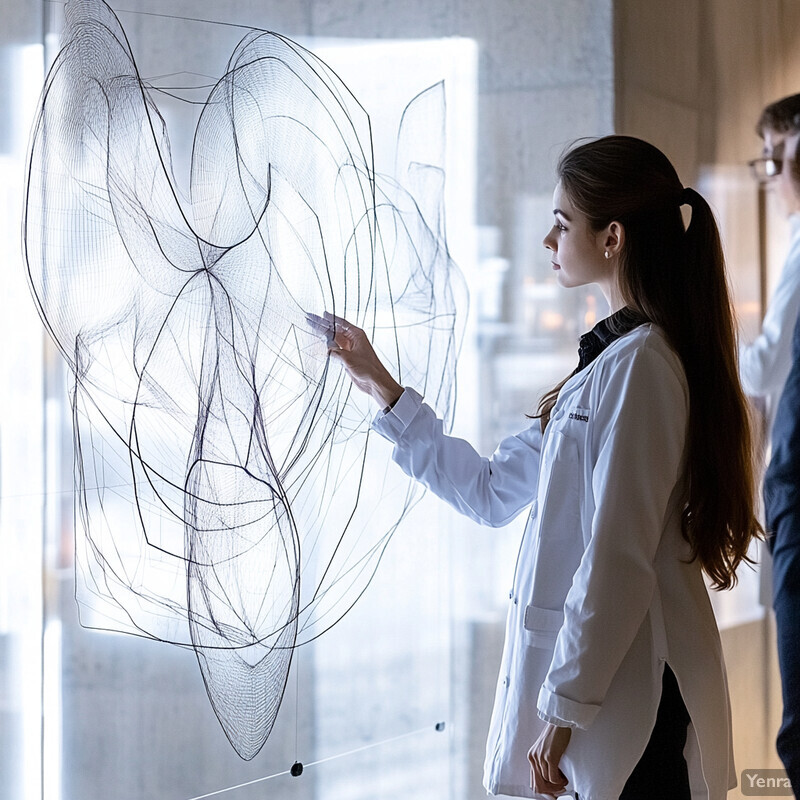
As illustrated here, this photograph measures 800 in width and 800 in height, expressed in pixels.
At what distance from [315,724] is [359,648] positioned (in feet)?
0.46

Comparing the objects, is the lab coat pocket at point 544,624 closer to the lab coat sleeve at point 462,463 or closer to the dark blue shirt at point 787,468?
the lab coat sleeve at point 462,463

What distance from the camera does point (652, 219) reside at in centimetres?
129

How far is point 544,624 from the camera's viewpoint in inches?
49.3

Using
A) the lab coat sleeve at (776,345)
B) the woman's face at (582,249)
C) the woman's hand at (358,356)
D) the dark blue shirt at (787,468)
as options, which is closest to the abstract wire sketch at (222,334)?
the woman's hand at (358,356)

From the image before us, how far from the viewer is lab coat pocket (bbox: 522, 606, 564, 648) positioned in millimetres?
1250

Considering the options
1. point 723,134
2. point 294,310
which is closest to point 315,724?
point 294,310

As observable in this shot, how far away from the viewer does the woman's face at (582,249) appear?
1.31 metres

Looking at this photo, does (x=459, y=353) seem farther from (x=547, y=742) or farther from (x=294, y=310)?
(x=547, y=742)

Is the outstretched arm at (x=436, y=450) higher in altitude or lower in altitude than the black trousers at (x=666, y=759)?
higher

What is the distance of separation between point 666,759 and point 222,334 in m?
0.80

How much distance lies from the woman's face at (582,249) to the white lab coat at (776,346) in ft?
2.10

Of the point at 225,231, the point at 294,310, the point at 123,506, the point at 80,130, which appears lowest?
the point at 123,506

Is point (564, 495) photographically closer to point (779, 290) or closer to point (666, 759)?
point (666, 759)

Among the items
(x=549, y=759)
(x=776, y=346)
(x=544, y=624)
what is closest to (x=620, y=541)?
(x=544, y=624)
